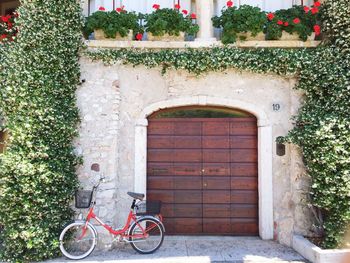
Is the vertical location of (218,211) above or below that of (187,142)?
below

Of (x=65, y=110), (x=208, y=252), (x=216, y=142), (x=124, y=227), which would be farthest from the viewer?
(x=216, y=142)

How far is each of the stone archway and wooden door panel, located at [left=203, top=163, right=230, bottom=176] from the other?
60cm

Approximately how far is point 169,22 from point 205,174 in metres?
2.87

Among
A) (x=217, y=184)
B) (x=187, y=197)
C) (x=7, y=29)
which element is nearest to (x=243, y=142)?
(x=217, y=184)

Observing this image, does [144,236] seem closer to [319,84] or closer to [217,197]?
[217,197]

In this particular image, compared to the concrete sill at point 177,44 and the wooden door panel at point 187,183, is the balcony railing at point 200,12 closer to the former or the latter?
the concrete sill at point 177,44

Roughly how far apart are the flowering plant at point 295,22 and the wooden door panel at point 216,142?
Answer: 6.77 feet

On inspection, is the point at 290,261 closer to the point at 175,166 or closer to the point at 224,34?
the point at 175,166

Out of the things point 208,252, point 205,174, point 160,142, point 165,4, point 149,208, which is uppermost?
point 165,4

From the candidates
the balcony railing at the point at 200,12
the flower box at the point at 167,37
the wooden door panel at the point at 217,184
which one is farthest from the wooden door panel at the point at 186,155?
the flower box at the point at 167,37

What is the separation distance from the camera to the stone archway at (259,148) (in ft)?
20.0

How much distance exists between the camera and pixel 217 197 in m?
6.35

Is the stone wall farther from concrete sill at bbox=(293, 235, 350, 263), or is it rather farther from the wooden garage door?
concrete sill at bbox=(293, 235, 350, 263)

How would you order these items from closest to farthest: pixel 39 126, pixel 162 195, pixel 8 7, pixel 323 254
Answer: pixel 323 254
pixel 39 126
pixel 162 195
pixel 8 7
